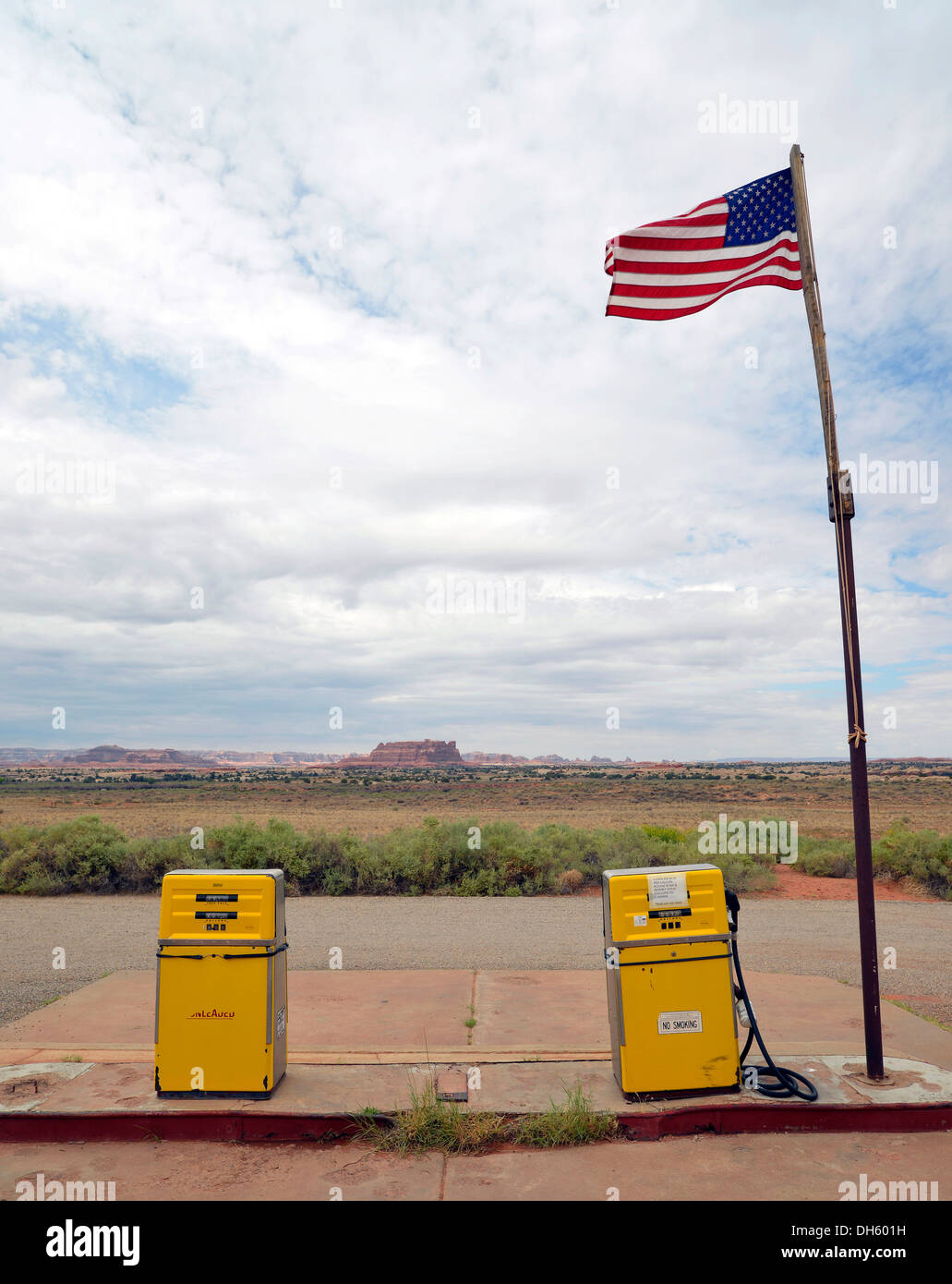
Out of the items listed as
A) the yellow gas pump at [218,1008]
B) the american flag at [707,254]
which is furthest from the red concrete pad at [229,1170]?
the american flag at [707,254]

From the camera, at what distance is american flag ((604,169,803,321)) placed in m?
6.37

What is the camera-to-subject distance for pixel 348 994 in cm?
831

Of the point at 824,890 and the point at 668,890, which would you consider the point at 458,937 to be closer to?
the point at 668,890

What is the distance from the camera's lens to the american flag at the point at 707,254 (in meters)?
6.37

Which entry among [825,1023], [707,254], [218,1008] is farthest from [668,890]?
[707,254]

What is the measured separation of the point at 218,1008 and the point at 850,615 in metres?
4.70

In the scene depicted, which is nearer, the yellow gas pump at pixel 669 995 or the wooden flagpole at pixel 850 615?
the yellow gas pump at pixel 669 995

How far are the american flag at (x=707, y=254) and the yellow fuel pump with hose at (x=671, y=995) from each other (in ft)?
14.1

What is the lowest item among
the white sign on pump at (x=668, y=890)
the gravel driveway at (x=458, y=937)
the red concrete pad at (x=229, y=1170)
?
the gravel driveway at (x=458, y=937)

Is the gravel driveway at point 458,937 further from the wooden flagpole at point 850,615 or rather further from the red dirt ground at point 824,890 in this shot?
the wooden flagpole at point 850,615

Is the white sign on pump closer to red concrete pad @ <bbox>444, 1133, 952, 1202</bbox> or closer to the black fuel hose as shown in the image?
the black fuel hose

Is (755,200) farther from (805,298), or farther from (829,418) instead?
(829,418)

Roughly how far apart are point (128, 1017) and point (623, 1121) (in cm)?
468
